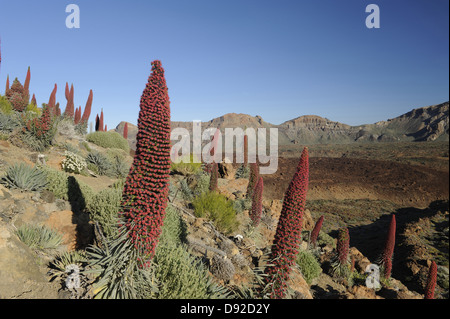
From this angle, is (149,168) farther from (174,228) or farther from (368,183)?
(368,183)

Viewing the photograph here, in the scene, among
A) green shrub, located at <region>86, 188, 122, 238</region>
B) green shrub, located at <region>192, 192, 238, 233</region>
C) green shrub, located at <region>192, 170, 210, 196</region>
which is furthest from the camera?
green shrub, located at <region>192, 170, 210, 196</region>

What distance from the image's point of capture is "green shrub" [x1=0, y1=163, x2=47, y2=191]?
5.31 meters

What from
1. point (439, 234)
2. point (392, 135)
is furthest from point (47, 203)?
point (392, 135)

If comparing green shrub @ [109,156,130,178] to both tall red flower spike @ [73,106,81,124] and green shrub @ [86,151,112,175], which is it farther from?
tall red flower spike @ [73,106,81,124]

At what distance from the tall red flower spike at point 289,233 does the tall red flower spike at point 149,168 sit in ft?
5.40

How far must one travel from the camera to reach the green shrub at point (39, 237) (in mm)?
3926

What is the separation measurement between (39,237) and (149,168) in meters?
2.91

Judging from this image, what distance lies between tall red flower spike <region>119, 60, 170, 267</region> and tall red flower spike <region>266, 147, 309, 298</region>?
5.40ft

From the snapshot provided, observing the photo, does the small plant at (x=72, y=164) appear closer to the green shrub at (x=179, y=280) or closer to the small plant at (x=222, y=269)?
the small plant at (x=222, y=269)

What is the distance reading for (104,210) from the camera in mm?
5359

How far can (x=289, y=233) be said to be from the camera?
3.20m

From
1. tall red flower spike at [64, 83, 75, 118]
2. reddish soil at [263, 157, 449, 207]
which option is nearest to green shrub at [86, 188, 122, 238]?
tall red flower spike at [64, 83, 75, 118]

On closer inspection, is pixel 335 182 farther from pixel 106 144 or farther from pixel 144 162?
pixel 144 162

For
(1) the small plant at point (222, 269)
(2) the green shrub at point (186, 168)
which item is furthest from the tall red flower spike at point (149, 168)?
(2) the green shrub at point (186, 168)
